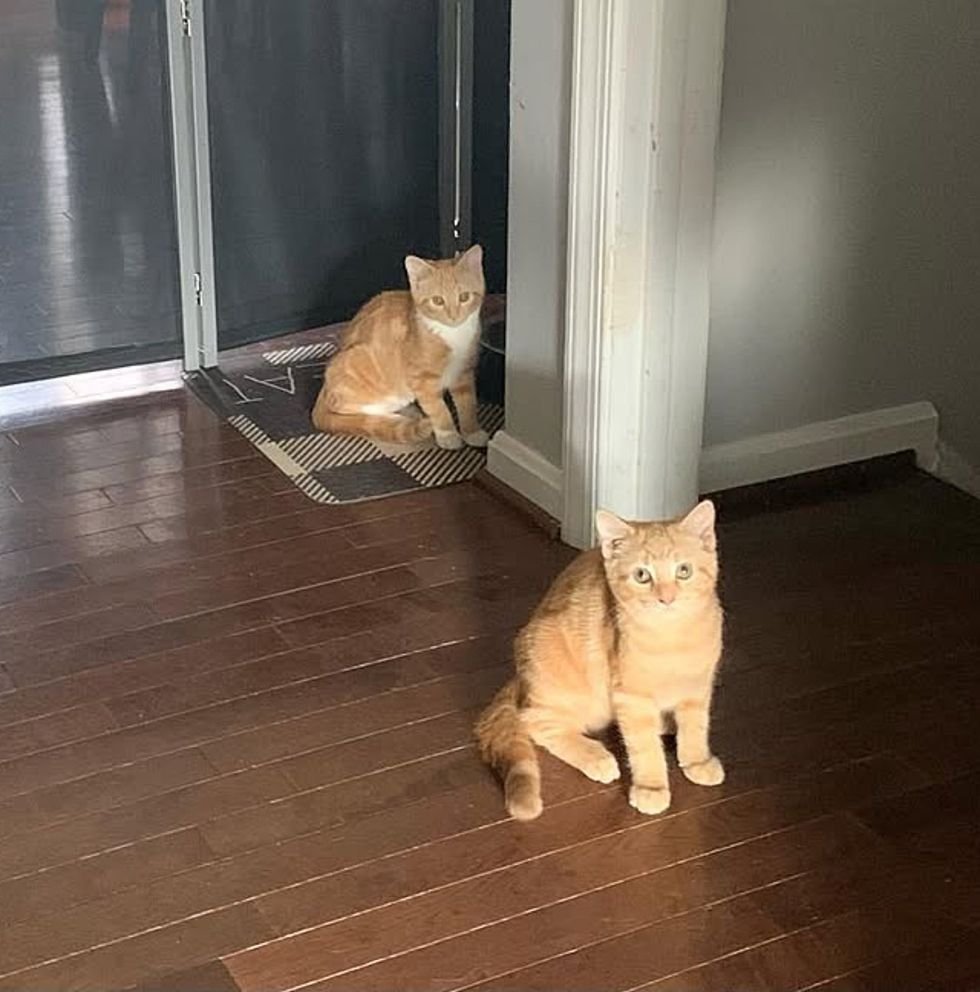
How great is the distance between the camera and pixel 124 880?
206 centimetres

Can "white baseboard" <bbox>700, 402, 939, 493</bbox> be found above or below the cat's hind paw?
above

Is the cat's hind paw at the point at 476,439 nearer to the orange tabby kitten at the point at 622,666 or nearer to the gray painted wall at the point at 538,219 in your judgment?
the gray painted wall at the point at 538,219

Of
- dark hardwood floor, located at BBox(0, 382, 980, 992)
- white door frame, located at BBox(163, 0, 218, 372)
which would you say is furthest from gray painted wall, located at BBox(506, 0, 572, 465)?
white door frame, located at BBox(163, 0, 218, 372)

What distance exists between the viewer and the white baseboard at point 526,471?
296cm

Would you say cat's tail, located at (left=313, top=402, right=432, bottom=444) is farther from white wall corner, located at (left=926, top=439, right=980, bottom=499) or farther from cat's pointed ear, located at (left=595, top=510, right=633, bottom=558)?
cat's pointed ear, located at (left=595, top=510, right=633, bottom=558)

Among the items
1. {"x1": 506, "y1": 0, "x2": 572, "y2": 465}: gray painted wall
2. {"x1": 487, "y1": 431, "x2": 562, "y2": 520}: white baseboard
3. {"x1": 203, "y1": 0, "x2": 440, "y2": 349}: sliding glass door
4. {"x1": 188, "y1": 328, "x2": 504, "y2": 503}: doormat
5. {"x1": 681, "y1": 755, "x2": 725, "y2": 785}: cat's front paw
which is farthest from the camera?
{"x1": 203, "y1": 0, "x2": 440, "y2": 349}: sliding glass door

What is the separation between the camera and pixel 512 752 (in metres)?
2.23

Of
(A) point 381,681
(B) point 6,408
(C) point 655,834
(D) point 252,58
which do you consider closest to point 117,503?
(B) point 6,408

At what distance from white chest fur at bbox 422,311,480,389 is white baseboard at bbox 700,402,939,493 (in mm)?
572

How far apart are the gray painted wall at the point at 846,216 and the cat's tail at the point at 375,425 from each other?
64cm

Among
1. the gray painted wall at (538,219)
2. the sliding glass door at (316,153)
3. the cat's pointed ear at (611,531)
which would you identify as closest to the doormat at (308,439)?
the sliding glass door at (316,153)

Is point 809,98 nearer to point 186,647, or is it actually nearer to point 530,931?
point 186,647

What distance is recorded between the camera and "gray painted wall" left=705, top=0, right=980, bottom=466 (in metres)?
2.86

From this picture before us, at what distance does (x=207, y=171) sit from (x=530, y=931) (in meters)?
2.11
